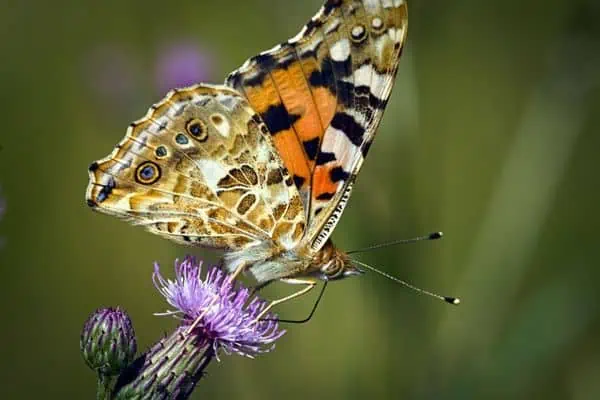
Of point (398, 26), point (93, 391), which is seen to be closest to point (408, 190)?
point (398, 26)

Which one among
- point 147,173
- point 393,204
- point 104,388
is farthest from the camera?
point 393,204

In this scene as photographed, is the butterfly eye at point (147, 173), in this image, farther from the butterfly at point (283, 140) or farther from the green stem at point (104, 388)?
the green stem at point (104, 388)

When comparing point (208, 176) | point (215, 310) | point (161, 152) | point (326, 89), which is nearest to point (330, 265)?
point (215, 310)

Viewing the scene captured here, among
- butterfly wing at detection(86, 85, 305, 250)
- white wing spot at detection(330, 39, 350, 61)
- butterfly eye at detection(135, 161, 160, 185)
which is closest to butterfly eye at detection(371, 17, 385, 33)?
white wing spot at detection(330, 39, 350, 61)

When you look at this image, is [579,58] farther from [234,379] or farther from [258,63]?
[234,379]

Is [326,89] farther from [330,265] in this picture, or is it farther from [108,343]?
[108,343]

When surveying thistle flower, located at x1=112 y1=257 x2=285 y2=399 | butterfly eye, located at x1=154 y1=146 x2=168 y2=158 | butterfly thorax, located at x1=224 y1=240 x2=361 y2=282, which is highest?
butterfly eye, located at x1=154 y1=146 x2=168 y2=158

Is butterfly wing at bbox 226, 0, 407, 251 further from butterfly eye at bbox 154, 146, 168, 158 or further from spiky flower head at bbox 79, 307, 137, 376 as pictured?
spiky flower head at bbox 79, 307, 137, 376

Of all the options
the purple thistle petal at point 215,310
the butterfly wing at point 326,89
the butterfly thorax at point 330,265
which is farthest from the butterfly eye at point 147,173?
the butterfly thorax at point 330,265
